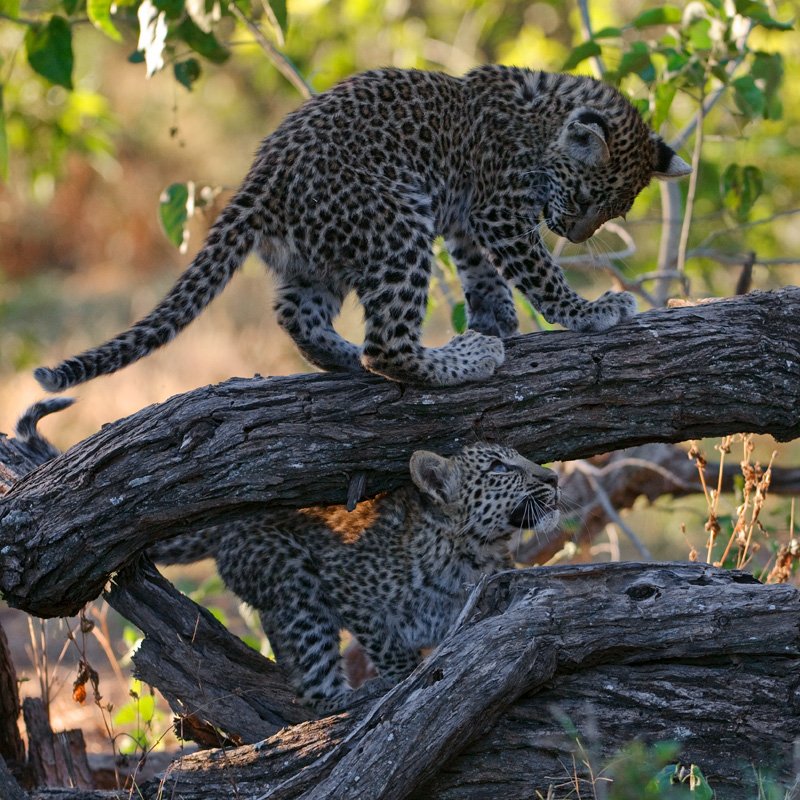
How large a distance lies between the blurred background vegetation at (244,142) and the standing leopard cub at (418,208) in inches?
29.0

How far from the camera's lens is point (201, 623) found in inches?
252

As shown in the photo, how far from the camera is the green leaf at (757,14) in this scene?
7191mm

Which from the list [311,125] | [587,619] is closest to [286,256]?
[311,125]

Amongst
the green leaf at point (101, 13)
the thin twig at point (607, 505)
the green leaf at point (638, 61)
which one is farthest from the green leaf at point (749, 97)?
the green leaf at point (101, 13)

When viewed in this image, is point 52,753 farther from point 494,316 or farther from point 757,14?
point 757,14

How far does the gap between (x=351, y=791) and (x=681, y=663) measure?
1.62 m

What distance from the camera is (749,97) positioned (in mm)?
7559

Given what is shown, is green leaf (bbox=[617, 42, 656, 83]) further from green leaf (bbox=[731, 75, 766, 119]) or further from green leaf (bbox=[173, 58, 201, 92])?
green leaf (bbox=[173, 58, 201, 92])

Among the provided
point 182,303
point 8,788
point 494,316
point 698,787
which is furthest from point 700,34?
point 8,788

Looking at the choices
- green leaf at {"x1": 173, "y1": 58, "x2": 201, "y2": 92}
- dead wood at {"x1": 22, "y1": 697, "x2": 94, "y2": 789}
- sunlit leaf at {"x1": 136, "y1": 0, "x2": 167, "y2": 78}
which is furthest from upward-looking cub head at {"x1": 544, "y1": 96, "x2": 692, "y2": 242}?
dead wood at {"x1": 22, "y1": 697, "x2": 94, "y2": 789}

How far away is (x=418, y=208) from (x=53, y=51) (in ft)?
9.45

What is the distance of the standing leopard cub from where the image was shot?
6191mm

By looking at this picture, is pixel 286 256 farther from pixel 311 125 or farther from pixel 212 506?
pixel 212 506

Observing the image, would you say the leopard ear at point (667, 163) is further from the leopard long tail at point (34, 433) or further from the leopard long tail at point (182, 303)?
the leopard long tail at point (34, 433)
